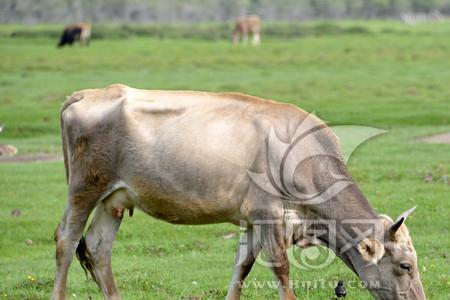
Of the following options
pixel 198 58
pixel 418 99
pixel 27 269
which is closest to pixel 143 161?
pixel 27 269

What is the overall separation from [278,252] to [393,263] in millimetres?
972

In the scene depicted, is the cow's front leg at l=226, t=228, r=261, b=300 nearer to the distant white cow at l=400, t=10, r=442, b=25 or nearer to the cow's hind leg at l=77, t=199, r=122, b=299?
the cow's hind leg at l=77, t=199, r=122, b=299

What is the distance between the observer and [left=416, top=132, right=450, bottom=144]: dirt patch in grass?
20.9 meters

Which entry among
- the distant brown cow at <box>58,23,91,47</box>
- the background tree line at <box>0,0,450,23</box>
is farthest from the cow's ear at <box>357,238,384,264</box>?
the background tree line at <box>0,0,450,23</box>

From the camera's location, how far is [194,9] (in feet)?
328

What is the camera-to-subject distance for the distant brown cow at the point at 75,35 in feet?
183

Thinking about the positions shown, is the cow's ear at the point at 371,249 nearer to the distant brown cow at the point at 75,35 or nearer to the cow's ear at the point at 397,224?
the cow's ear at the point at 397,224

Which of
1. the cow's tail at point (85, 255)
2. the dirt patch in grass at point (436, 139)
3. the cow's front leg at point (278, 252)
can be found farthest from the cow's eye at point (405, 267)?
the dirt patch in grass at point (436, 139)

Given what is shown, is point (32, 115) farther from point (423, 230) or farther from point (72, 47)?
point (72, 47)

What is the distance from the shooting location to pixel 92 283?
34.8 feet

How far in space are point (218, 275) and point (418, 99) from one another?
770 inches

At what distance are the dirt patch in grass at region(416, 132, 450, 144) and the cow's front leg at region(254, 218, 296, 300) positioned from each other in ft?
42.4

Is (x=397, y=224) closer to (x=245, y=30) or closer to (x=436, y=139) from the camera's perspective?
(x=436, y=139)

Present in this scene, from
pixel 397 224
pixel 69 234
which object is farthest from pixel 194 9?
pixel 397 224
